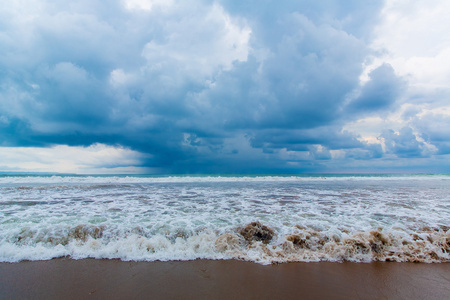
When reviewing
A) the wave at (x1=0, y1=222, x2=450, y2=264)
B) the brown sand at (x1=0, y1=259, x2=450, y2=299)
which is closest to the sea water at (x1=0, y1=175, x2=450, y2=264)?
the wave at (x1=0, y1=222, x2=450, y2=264)

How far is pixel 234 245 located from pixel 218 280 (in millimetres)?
1421

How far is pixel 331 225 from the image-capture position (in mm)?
6590

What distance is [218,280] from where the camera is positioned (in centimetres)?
387

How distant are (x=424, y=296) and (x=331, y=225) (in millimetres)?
3083

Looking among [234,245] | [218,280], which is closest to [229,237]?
[234,245]

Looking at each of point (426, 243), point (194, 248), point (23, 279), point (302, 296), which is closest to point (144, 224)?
point (194, 248)

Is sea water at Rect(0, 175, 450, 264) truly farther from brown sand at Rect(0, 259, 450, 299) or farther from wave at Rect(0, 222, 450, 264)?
brown sand at Rect(0, 259, 450, 299)

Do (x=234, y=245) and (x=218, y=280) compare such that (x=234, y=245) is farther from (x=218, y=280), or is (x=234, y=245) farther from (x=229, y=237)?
(x=218, y=280)

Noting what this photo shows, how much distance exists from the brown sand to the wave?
0.81 ft

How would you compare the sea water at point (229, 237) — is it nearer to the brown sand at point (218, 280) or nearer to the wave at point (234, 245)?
the wave at point (234, 245)

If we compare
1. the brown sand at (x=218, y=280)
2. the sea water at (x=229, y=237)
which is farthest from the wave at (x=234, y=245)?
the brown sand at (x=218, y=280)

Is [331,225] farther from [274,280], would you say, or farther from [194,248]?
[194,248]

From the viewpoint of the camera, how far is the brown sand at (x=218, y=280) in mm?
3510

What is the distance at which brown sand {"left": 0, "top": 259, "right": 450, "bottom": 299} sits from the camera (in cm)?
351
